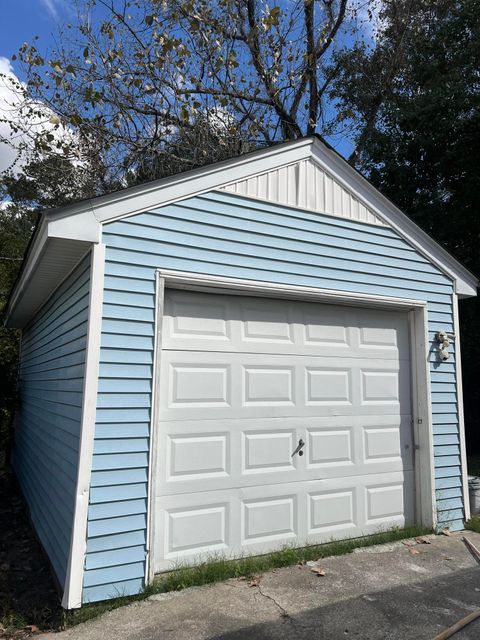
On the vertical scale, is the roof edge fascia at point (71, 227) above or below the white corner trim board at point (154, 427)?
above

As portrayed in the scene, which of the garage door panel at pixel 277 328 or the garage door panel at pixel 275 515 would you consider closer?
the garage door panel at pixel 275 515

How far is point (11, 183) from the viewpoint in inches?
635

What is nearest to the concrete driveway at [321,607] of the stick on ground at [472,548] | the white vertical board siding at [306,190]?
the stick on ground at [472,548]

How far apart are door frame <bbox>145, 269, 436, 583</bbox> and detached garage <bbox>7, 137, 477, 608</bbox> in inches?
0.7

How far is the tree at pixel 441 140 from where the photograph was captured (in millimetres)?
10836

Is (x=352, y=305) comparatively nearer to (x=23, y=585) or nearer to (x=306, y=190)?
(x=306, y=190)

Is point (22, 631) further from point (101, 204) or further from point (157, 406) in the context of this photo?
point (101, 204)

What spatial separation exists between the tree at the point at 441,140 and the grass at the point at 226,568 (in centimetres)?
789

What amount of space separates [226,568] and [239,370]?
1609mm

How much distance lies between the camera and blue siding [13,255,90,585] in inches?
149

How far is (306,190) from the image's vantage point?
16.0 ft

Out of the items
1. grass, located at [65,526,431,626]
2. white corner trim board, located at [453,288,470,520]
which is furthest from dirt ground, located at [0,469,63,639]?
white corner trim board, located at [453,288,470,520]

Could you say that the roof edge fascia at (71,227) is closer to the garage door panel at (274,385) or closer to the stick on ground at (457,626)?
the garage door panel at (274,385)

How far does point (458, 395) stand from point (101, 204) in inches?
173
